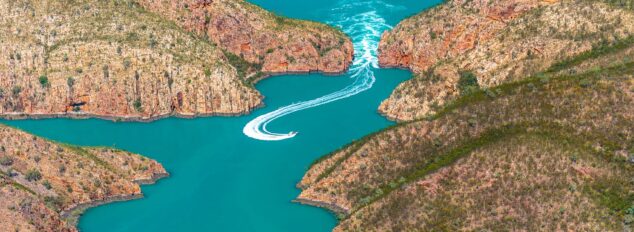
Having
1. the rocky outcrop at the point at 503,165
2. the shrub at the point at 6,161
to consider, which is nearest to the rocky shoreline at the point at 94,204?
the shrub at the point at 6,161

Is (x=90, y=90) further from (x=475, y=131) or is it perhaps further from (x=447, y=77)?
(x=475, y=131)

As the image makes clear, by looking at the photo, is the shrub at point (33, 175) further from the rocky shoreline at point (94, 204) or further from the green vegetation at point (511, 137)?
the green vegetation at point (511, 137)

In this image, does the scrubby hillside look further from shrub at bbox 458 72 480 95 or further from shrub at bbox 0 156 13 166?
shrub at bbox 0 156 13 166

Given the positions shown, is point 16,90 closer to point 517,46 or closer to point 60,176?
point 60,176

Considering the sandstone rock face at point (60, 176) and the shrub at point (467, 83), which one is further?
the shrub at point (467, 83)

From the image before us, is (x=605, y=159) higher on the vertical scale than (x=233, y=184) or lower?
higher

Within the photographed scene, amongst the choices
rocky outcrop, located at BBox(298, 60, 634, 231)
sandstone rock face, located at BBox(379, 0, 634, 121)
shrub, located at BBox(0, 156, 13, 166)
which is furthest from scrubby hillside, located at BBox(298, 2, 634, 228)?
shrub, located at BBox(0, 156, 13, 166)

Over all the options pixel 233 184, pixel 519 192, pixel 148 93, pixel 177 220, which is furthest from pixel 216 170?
pixel 519 192
